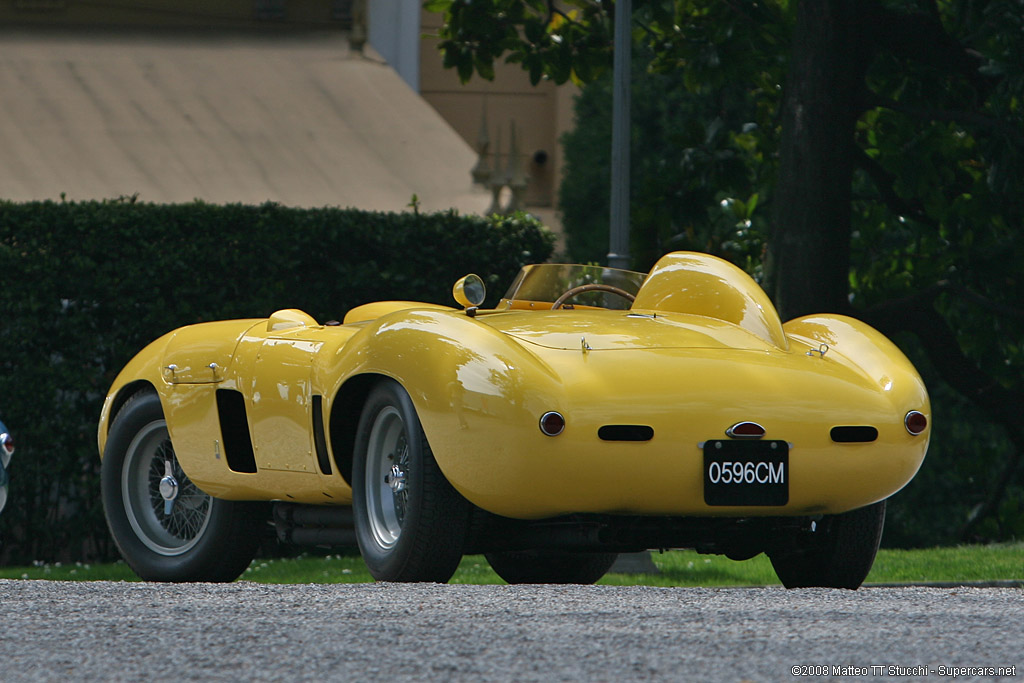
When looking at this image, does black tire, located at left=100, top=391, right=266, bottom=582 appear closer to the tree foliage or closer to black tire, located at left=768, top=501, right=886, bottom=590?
black tire, located at left=768, top=501, right=886, bottom=590

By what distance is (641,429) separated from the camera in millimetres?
5742

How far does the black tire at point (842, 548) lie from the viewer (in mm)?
6465

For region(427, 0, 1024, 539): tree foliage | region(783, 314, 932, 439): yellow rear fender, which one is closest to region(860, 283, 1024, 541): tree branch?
region(427, 0, 1024, 539): tree foliage

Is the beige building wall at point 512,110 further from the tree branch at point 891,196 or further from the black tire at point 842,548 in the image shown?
the black tire at point 842,548

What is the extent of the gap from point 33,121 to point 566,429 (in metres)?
12.1

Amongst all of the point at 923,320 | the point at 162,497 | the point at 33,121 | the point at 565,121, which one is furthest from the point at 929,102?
the point at 565,121

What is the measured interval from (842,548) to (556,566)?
1.84 metres

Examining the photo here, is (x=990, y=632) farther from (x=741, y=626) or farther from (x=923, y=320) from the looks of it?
(x=923, y=320)

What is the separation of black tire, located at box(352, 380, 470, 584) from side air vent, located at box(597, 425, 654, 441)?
0.61m

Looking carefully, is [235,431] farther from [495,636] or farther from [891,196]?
[891,196]

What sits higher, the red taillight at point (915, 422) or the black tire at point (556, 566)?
the red taillight at point (915, 422)

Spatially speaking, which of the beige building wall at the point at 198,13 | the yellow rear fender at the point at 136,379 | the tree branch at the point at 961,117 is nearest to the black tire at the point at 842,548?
the yellow rear fender at the point at 136,379

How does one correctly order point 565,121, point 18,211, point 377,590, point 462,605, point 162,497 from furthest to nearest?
point 565,121
point 18,211
point 162,497
point 377,590
point 462,605

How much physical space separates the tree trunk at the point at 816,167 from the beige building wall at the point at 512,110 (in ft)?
41.4
